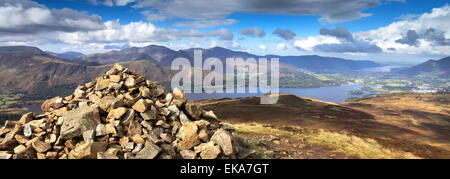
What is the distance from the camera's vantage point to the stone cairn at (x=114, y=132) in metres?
16.5

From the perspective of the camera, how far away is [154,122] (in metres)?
20.0

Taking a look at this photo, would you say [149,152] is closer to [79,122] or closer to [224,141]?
[224,141]

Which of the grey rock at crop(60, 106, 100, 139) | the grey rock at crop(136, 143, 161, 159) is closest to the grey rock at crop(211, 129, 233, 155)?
the grey rock at crop(136, 143, 161, 159)

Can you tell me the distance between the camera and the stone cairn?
54.2ft

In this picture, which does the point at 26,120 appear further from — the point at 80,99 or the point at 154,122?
the point at 154,122

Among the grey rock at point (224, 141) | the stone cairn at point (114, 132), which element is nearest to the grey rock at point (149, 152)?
the stone cairn at point (114, 132)

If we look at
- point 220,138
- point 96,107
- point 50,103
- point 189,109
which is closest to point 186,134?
point 220,138

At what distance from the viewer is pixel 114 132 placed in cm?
1759

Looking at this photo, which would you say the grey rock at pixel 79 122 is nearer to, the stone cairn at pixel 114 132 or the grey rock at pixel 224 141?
the stone cairn at pixel 114 132

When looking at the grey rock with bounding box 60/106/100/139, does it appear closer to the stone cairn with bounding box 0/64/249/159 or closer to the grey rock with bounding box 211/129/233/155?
the stone cairn with bounding box 0/64/249/159

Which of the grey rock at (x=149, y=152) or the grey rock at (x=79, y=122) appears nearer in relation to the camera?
the grey rock at (x=149, y=152)

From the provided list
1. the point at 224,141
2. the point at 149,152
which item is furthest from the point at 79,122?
the point at 224,141

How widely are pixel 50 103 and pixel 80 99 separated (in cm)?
291

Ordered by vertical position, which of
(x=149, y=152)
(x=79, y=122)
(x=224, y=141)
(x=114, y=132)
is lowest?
(x=149, y=152)
